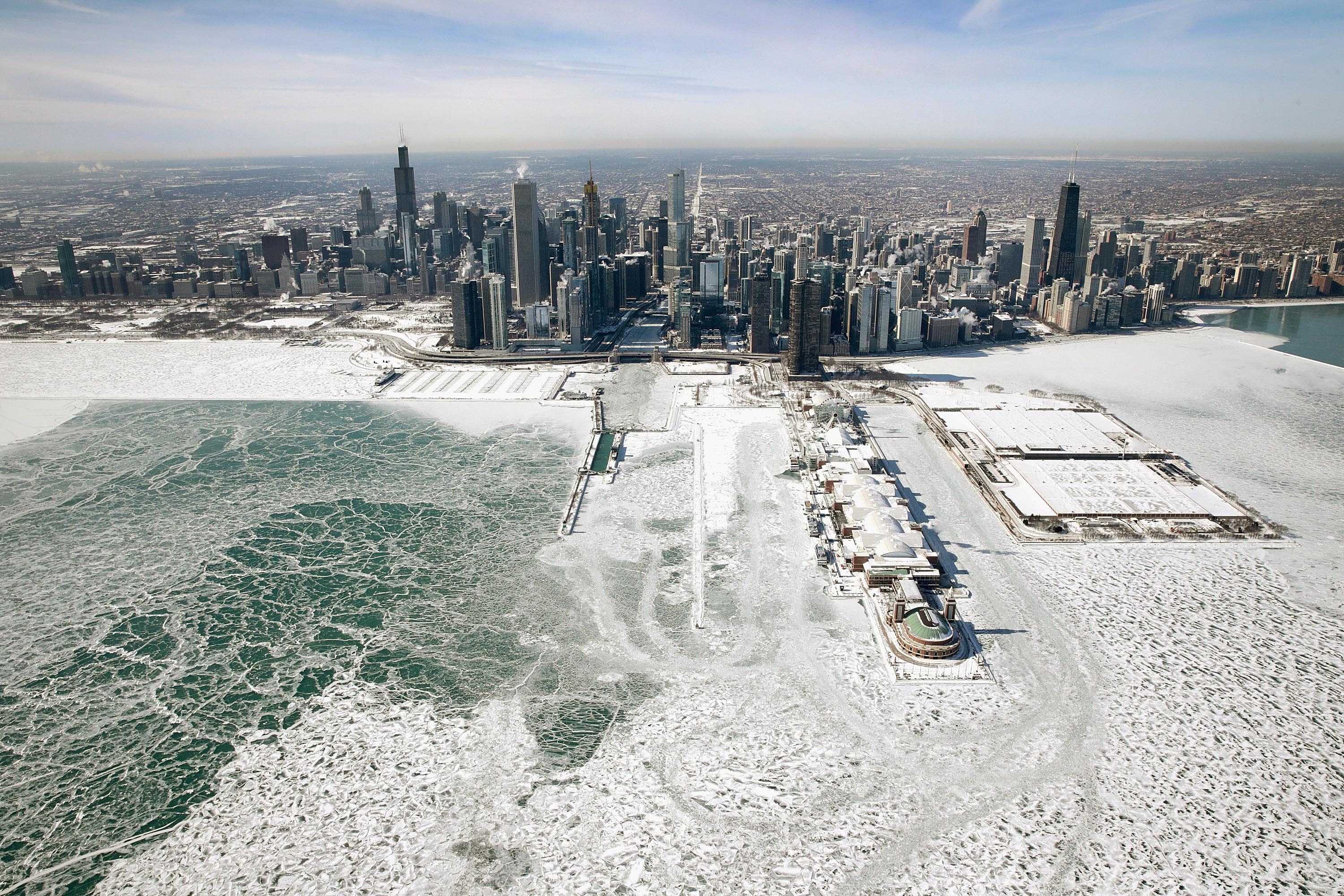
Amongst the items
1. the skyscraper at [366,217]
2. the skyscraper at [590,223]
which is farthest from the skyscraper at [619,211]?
the skyscraper at [366,217]

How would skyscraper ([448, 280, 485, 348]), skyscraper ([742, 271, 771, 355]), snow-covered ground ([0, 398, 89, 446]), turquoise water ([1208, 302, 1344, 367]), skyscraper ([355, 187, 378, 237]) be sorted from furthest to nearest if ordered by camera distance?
1. skyscraper ([355, 187, 378, 237])
2. skyscraper ([448, 280, 485, 348])
3. skyscraper ([742, 271, 771, 355])
4. turquoise water ([1208, 302, 1344, 367])
5. snow-covered ground ([0, 398, 89, 446])

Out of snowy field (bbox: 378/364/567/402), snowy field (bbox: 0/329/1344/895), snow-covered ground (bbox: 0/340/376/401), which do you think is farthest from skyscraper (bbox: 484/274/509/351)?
snowy field (bbox: 0/329/1344/895)

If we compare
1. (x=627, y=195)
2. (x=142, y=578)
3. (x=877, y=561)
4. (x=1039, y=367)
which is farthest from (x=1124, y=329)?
(x=627, y=195)

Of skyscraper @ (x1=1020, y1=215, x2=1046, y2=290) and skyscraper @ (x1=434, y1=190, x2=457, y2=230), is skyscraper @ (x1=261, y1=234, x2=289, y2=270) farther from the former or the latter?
skyscraper @ (x1=1020, y1=215, x2=1046, y2=290)

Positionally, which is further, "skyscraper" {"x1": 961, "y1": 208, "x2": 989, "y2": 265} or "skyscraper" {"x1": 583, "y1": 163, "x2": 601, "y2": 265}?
"skyscraper" {"x1": 961, "y1": 208, "x2": 989, "y2": 265}

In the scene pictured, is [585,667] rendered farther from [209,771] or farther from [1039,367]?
[1039,367]

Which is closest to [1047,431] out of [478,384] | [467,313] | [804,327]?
[804,327]

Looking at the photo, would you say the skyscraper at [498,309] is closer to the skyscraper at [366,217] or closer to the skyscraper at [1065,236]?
the skyscraper at [1065,236]
